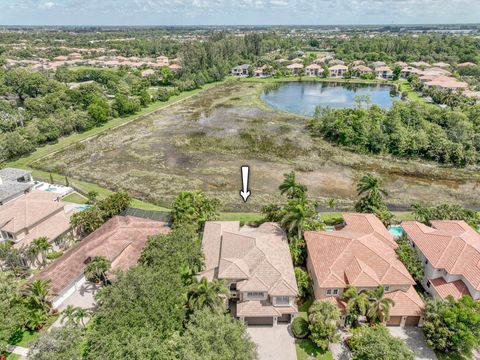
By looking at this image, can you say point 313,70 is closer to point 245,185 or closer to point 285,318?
point 245,185

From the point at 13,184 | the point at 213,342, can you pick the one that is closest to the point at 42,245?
the point at 13,184

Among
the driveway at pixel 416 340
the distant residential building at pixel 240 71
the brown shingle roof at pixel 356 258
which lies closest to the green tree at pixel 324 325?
the brown shingle roof at pixel 356 258

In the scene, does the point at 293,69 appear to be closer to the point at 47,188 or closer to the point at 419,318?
the point at 47,188

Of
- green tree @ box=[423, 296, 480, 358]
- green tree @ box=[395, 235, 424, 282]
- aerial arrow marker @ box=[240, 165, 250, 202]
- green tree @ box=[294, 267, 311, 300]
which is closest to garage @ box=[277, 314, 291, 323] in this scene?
green tree @ box=[294, 267, 311, 300]

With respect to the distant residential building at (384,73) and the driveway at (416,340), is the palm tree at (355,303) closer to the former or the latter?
the driveway at (416,340)

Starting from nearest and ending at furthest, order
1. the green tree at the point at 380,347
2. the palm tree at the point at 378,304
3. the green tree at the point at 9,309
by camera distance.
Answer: the green tree at the point at 380,347, the green tree at the point at 9,309, the palm tree at the point at 378,304

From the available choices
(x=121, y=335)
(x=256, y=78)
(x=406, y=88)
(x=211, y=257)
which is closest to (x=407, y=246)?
(x=211, y=257)

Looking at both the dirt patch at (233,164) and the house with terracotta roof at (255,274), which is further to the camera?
the dirt patch at (233,164)
